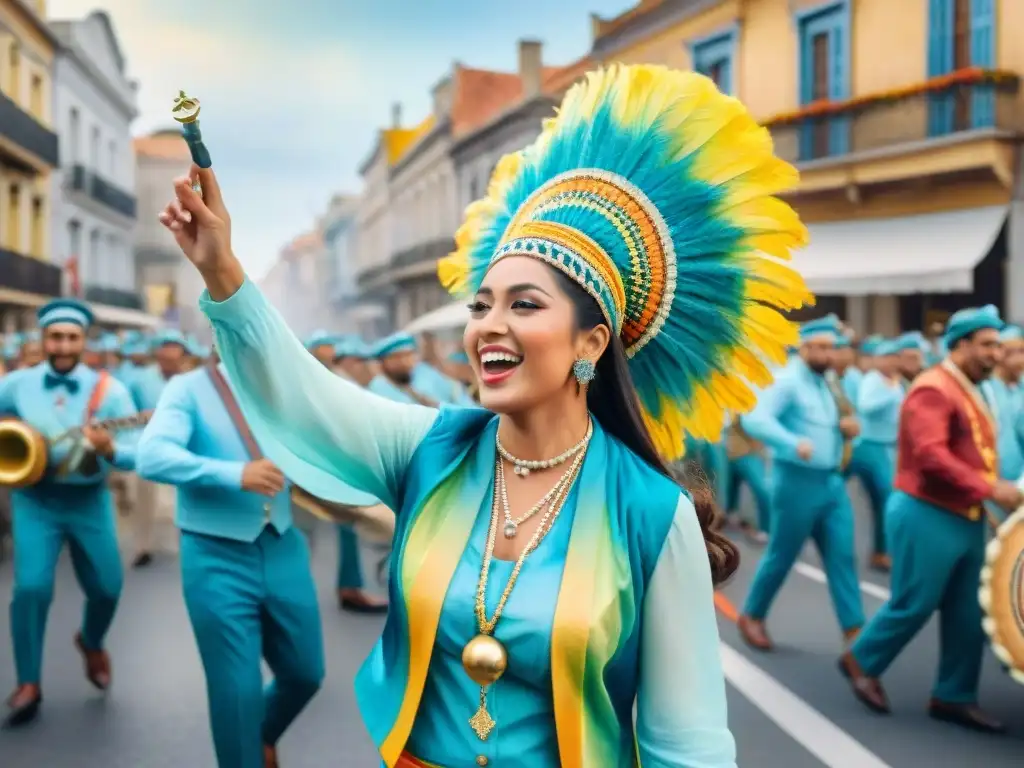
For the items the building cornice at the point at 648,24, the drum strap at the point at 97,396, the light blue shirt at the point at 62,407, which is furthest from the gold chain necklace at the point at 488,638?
the building cornice at the point at 648,24

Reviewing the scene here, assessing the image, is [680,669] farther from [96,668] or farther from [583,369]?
[96,668]

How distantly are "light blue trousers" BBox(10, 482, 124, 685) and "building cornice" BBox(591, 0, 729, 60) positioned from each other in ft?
54.6

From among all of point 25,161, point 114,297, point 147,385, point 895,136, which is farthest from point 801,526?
point 114,297

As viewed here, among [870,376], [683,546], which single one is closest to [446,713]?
[683,546]

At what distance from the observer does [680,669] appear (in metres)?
2.12

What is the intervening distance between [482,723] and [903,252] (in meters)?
14.2

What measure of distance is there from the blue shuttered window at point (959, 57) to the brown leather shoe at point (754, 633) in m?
9.90

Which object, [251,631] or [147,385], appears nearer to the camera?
[251,631]

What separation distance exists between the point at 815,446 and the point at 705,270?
458 centimetres

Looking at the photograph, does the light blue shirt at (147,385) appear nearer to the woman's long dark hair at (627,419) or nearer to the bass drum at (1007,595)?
the bass drum at (1007,595)

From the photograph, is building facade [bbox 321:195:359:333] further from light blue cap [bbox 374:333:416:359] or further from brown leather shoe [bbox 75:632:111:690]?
brown leather shoe [bbox 75:632:111:690]

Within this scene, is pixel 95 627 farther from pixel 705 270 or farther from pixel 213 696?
pixel 705 270

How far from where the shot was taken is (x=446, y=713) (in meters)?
2.22

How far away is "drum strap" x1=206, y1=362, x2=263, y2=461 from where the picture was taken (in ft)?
14.9
